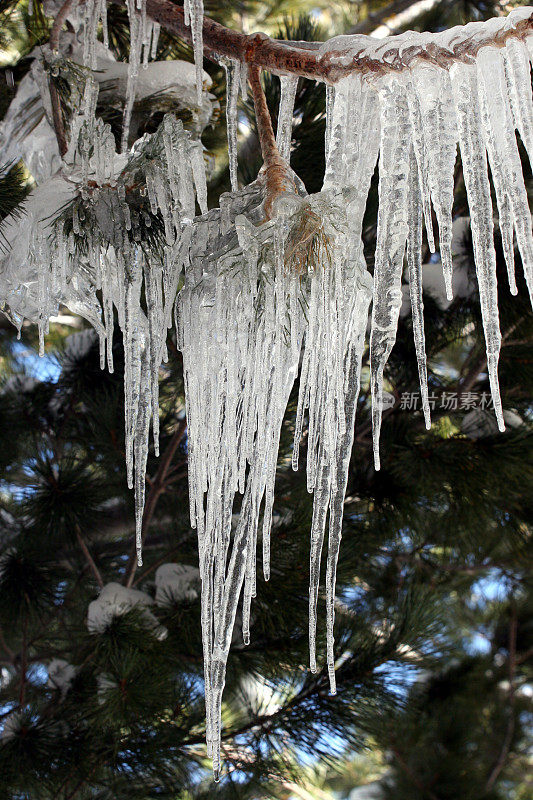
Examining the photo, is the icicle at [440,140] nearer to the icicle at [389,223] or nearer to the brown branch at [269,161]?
the icicle at [389,223]

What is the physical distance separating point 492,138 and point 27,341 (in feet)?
6.07

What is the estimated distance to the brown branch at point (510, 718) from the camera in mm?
3523

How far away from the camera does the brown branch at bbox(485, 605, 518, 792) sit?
3.52m

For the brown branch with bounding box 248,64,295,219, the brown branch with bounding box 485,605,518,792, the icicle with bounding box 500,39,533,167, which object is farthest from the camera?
the brown branch with bounding box 485,605,518,792

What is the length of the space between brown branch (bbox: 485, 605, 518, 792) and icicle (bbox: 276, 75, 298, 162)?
2966 millimetres

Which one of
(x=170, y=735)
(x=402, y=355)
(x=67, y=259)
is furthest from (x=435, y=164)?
(x=170, y=735)

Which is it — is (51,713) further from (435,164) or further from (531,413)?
(435,164)

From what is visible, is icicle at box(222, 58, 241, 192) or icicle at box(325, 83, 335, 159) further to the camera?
icicle at box(222, 58, 241, 192)

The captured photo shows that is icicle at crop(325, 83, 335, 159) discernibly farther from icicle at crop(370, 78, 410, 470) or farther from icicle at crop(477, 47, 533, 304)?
icicle at crop(477, 47, 533, 304)
